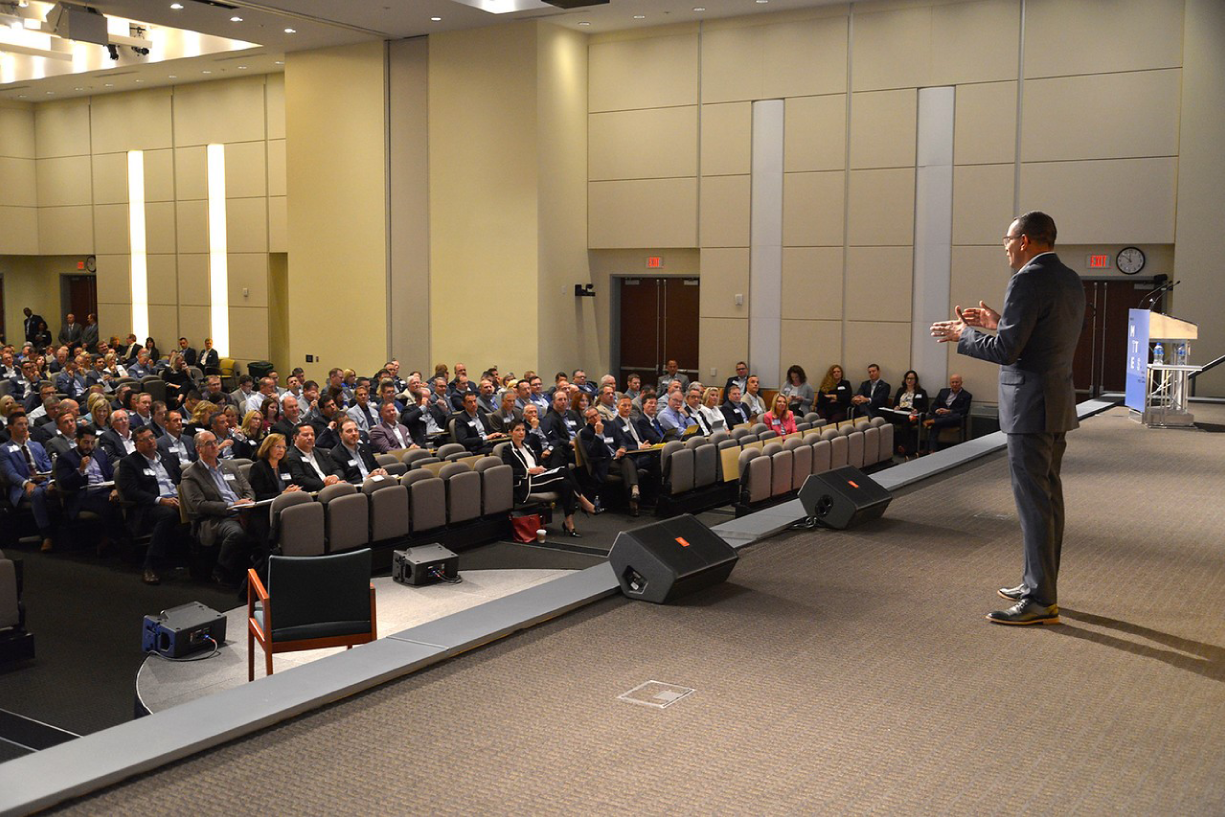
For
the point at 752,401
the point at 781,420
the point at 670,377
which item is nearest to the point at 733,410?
the point at 781,420

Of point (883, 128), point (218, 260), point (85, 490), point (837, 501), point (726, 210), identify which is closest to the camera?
point (837, 501)

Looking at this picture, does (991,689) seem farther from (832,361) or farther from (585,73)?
(585,73)

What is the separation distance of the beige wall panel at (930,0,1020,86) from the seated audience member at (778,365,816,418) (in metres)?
4.96

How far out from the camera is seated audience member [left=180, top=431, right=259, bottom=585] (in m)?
8.65

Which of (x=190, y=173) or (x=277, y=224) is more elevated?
(x=190, y=173)

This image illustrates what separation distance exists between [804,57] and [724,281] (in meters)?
3.87

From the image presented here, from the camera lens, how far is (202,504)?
28.5 feet

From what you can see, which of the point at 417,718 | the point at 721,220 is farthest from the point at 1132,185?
the point at 417,718

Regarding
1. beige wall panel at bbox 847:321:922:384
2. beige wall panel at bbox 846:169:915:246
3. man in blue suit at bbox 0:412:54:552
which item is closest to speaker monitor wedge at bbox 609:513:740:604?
man in blue suit at bbox 0:412:54:552

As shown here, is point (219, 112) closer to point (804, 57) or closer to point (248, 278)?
point (248, 278)

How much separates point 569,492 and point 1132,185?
386 inches

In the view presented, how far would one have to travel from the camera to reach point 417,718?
3.47 m

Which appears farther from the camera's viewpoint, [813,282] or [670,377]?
[670,377]

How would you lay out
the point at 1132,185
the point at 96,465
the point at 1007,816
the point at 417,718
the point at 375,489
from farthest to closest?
the point at 1132,185
the point at 96,465
the point at 375,489
the point at 417,718
the point at 1007,816
